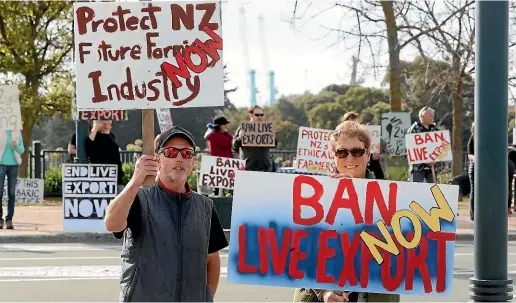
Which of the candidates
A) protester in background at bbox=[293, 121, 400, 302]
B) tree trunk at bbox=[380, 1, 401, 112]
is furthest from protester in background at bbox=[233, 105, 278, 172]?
protester in background at bbox=[293, 121, 400, 302]

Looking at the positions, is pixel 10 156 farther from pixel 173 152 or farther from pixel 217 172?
pixel 173 152

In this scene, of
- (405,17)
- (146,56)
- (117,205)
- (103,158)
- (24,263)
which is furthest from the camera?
(405,17)

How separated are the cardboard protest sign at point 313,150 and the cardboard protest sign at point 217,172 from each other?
2167 mm

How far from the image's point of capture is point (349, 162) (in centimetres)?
456

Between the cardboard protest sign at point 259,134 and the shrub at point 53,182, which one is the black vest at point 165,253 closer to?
the cardboard protest sign at point 259,134

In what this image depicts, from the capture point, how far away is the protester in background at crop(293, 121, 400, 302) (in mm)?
4492

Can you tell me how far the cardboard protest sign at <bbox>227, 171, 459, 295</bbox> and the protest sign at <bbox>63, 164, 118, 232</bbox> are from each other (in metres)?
9.47

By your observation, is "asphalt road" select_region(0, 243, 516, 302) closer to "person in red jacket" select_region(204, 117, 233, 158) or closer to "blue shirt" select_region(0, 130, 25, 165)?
"blue shirt" select_region(0, 130, 25, 165)

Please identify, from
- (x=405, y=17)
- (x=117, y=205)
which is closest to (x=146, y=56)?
(x=117, y=205)

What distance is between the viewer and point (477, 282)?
6.31 meters

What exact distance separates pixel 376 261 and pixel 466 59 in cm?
1883

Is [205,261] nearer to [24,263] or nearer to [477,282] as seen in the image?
[477,282]

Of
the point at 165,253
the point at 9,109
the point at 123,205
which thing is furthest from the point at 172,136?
the point at 9,109

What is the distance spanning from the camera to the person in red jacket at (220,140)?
55.4ft
